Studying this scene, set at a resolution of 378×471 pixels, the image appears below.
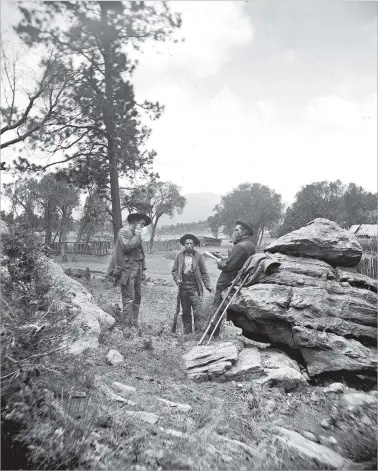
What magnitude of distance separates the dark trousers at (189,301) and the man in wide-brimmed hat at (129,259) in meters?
1.10

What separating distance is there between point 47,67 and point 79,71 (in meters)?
0.86

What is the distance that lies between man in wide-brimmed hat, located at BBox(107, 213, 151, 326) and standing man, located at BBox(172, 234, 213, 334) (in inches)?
38.9

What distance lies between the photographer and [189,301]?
20.9 ft

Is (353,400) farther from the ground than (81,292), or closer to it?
closer to it

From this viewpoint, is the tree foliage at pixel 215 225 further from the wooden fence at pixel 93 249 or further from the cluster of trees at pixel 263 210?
the wooden fence at pixel 93 249

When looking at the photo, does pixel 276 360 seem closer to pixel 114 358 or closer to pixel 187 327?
pixel 114 358

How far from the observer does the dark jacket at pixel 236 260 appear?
5.49 metres

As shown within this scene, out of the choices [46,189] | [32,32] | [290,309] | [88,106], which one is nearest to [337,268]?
[290,309]

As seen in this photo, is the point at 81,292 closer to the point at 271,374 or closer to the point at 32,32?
the point at 271,374

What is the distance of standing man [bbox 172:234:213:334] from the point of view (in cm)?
629

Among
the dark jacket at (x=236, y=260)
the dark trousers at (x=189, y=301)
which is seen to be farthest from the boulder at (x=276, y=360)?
the dark trousers at (x=189, y=301)

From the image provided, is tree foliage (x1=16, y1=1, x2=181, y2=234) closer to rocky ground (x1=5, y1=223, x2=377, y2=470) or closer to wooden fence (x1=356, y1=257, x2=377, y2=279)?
rocky ground (x1=5, y1=223, x2=377, y2=470)

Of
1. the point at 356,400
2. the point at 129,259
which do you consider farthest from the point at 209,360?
the point at 129,259

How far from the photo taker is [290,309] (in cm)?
429
